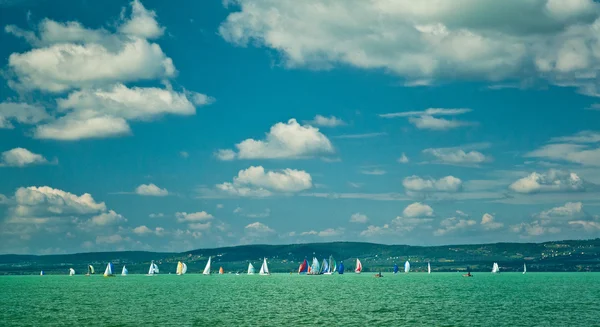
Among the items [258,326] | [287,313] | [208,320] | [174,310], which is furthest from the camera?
[174,310]

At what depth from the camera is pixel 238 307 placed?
500 ft

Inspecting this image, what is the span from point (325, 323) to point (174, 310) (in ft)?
151

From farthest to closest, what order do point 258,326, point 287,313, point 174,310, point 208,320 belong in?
point 174,310
point 287,313
point 208,320
point 258,326

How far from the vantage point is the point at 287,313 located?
132m

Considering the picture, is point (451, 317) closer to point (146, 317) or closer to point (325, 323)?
point (325, 323)

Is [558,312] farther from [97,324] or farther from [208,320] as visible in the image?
[97,324]

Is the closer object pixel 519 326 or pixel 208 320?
pixel 519 326

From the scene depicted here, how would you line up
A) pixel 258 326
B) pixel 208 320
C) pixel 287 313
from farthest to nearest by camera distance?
pixel 287 313, pixel 208 320, pixel 258 326

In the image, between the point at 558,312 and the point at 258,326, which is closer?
the point at 258,326

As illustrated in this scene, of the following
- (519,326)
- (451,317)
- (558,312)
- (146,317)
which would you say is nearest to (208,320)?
(146,317)

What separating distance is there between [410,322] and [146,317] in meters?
49.7

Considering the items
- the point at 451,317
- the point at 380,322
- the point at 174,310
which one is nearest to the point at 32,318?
the point at 174,310

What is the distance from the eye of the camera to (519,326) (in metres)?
108

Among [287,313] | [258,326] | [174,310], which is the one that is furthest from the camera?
[174,310]
